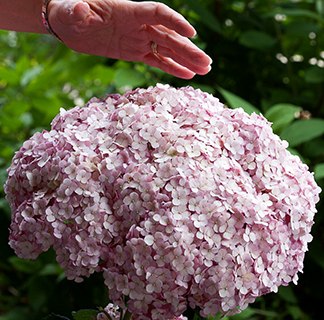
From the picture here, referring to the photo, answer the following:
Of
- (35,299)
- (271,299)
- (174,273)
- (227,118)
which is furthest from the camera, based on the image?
(271,299)

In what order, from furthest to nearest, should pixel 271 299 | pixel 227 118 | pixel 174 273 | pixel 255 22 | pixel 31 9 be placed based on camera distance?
pixel 271 299
pixel 255 22
pixel 31 9
pixel 227 118
pixel 174 273

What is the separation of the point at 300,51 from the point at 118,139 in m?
1.60

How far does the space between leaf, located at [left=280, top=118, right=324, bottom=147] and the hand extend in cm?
47

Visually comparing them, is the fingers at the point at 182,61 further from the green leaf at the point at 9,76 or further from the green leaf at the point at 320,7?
the green leaf at the point at 9,76

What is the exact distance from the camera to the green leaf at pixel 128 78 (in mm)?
1326

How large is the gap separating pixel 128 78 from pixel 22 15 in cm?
49

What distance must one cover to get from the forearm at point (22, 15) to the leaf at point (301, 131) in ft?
2.43

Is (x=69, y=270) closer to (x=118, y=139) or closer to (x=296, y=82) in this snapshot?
(x=118, y=139)

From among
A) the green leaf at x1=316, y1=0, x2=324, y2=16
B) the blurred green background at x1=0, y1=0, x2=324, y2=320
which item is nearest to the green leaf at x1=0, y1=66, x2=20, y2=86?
the blurred green background at x1=0, y1=0, x2=324, y2=320

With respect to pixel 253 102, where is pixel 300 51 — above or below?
above

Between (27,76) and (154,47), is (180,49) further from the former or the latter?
(27,76)

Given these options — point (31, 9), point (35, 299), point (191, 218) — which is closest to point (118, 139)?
point (191, 218)

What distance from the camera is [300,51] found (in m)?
1.96

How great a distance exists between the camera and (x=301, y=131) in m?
1.21
